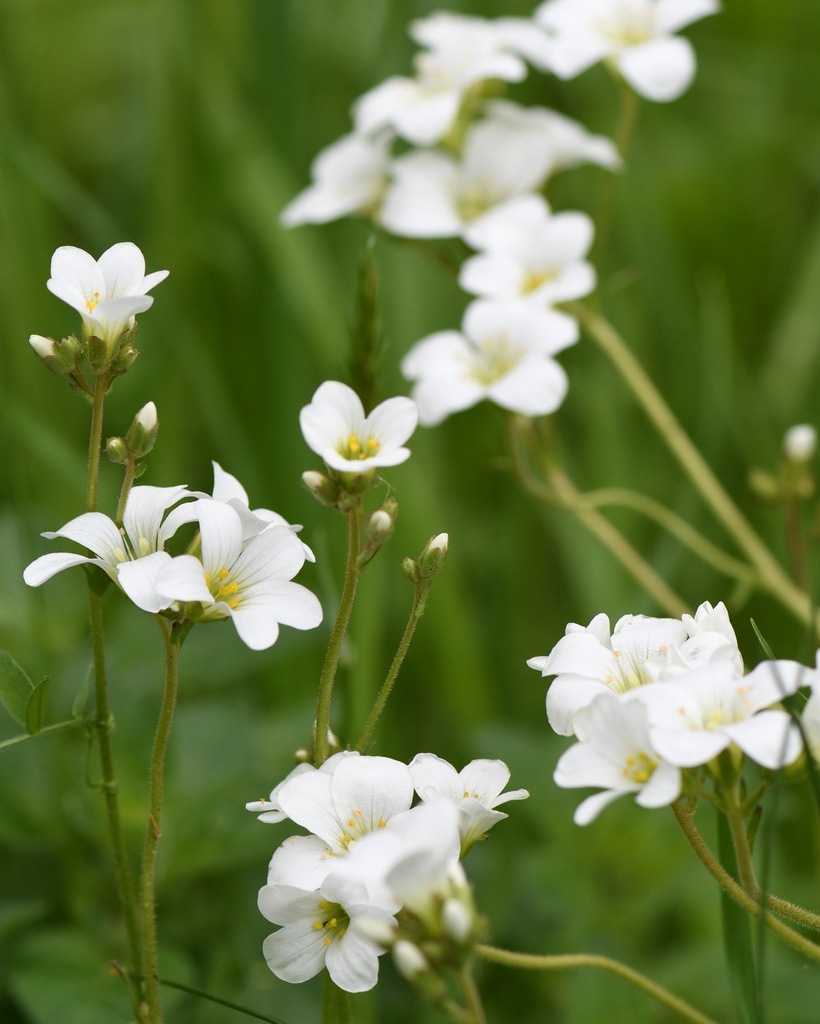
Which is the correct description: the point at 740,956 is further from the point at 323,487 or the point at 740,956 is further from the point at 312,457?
the point at 312,457

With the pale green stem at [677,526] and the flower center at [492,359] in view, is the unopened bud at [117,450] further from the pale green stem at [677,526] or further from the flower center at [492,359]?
the pale green stem at [677,526]

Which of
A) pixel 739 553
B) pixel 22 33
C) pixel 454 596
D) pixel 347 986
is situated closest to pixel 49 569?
pixel 347 986

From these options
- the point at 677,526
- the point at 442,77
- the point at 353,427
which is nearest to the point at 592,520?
the point at 677,526

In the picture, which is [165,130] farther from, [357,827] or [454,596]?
[357,827]

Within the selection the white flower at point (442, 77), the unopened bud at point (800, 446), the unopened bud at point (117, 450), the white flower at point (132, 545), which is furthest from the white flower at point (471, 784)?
the white flower at point (442, 77)

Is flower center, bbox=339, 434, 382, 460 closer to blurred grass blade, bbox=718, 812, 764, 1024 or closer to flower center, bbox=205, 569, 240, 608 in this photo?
flower center, bbox=205, 569, 240, 608

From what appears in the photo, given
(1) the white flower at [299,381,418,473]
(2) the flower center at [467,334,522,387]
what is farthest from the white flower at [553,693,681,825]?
(2) the flower center at [467,334,522,387]
